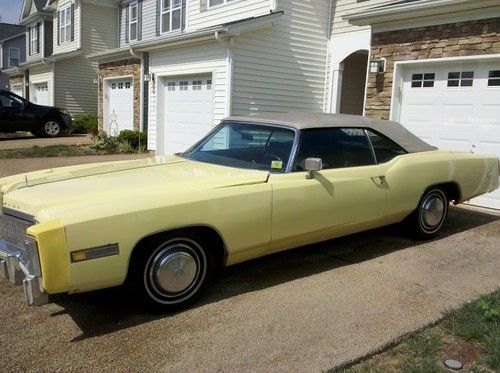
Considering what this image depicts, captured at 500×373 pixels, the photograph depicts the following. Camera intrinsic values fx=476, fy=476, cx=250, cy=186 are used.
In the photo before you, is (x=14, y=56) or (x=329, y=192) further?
(x=14, y=56)

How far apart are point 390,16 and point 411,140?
3938 millimetres

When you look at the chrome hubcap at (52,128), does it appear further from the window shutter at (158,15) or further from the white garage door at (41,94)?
the white garage door at (41,94)

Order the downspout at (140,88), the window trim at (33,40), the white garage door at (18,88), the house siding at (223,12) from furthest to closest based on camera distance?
1. the white garage door at (18,88)
2. the window trim at (33,40)
3. the downspout at (140,88)
4. the house siding at (223,12)

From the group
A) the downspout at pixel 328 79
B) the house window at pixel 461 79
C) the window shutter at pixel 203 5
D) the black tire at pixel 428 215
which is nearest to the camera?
the black tire at pixel 428 215

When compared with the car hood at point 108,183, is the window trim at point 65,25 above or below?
above

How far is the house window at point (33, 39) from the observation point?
26.9 m

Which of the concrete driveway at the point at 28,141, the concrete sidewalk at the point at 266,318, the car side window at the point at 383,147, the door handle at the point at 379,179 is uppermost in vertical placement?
the car side window at the point at 383,147

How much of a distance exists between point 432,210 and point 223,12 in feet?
30.7

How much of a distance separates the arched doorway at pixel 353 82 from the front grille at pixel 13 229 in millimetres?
10682

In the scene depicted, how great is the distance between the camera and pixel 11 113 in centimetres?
1748

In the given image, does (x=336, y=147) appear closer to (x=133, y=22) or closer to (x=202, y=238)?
(x=202, y=238)

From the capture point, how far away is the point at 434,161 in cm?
541

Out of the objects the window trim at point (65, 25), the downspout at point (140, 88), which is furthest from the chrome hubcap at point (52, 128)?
the window trim at point (65, 25)

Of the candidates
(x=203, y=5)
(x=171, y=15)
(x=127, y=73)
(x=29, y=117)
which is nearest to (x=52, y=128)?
(x=29, y=117)
